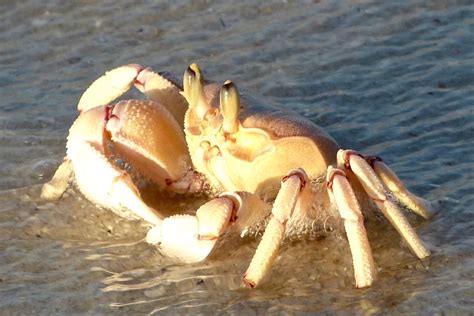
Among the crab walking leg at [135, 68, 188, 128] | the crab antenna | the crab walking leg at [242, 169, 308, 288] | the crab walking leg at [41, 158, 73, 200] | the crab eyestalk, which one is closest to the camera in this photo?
the crab walking leg at [242, 169, 308, 288]

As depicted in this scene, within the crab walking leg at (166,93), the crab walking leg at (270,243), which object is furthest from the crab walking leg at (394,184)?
the crab walking leg at (166,93)

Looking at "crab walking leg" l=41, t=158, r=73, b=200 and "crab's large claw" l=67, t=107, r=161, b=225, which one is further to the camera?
"crab walking leg" l=41, t=158, r=73, b=200

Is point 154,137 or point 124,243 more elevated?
point 154,137

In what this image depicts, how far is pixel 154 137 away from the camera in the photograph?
4.56 meters

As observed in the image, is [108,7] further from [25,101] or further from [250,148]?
[250,148]

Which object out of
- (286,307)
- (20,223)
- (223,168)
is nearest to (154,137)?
(223,168)

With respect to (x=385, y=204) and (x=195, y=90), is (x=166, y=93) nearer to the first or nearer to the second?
(x=195, y=90)

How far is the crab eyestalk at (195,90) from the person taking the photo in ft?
14.5

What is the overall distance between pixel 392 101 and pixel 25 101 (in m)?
1.91

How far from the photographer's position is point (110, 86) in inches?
193

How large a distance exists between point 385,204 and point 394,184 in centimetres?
26

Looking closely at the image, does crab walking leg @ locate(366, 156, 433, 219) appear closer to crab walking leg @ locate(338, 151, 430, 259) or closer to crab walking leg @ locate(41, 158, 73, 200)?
crab walking leg @ locate(338, 151, 430, 259)

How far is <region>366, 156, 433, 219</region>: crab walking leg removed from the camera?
4246mm

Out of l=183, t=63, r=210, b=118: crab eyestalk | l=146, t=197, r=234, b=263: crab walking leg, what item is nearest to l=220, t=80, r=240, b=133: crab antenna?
l=183, t=63, r=210, b=118: crab eyestalk
